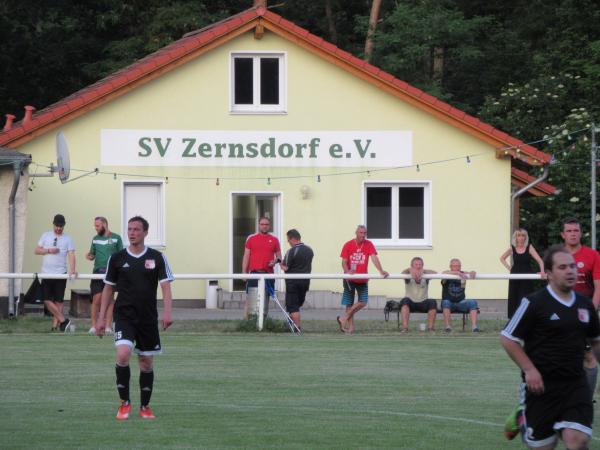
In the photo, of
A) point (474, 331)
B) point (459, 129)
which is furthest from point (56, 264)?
point (459, 129)

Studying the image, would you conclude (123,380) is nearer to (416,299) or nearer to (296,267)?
(296,267)

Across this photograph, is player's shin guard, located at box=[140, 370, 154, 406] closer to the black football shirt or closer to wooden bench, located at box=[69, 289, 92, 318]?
the black football shirt

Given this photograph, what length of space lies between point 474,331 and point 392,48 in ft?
71.2

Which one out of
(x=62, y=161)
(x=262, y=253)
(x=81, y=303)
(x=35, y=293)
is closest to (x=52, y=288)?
(x=35, y=293)

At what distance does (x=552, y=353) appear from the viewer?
912cm

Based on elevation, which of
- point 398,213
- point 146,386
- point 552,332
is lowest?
point 146,386

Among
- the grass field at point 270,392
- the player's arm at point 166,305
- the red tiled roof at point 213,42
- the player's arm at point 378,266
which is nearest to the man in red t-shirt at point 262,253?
the player's arm at point 378,266

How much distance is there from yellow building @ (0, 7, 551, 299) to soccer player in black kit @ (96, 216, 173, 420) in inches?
739

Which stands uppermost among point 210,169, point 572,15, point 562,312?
point 572,15

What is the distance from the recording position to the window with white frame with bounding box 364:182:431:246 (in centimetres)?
3241

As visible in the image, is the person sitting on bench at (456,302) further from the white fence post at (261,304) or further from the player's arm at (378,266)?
the white fence post at (261,304)

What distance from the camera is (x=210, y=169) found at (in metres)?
31.8

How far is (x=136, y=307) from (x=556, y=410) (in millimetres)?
4809

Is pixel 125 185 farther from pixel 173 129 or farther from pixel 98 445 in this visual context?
pixel 98 445
